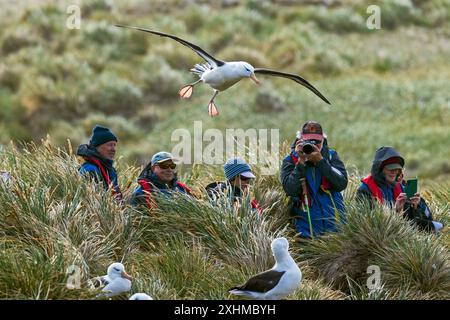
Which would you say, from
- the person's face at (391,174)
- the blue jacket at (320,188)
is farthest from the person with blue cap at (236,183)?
the person's face at (391,174)

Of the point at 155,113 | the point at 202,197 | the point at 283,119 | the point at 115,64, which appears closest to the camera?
the point at 202,197

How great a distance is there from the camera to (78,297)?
27.2 feet

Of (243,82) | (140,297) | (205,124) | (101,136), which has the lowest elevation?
(140,297)

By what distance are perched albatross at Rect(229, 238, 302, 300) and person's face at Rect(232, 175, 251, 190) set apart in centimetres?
183

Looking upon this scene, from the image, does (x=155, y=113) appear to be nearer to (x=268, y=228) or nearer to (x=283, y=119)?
(x=283, y=119)

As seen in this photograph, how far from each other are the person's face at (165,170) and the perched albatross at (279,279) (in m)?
1.78

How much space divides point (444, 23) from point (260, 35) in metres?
5.61

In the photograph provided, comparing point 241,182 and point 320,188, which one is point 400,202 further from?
point 241,182

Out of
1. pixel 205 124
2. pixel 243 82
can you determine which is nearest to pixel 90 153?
pixel 205 124

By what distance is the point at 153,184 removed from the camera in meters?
9.91

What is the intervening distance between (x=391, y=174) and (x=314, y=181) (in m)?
0.72

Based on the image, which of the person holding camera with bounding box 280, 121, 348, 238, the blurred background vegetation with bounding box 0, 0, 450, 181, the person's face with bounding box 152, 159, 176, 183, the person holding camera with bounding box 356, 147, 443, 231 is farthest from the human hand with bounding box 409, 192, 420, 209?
the blurred background vegetation with bounding box 0, 0, 450, 181

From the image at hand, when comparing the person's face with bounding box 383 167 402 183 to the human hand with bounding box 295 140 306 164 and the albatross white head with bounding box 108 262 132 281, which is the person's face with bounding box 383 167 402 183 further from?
the albatross white head with bounding box 108 262 132 281
